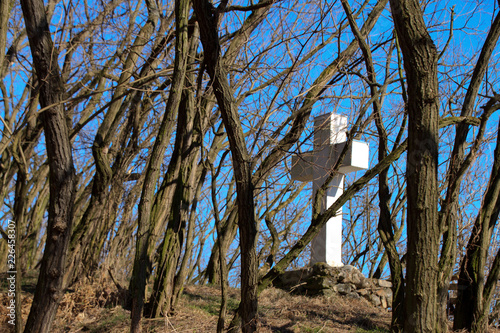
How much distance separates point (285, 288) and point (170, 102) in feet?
13.4

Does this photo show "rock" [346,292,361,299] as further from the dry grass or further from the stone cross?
the stone cross

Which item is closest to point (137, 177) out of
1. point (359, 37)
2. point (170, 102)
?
point (170, 102)

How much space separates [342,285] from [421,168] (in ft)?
12.9

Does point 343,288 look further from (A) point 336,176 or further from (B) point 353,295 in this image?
(A) point 336,176

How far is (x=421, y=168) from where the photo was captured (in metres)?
2.79

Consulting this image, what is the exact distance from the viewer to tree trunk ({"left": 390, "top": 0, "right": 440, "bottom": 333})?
279cm

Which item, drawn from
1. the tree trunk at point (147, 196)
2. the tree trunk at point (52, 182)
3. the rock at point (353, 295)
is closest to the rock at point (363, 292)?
the rock at point (353, 295)

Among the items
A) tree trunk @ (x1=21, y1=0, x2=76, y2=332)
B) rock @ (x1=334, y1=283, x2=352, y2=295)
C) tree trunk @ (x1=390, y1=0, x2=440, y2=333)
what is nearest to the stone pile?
rock @ (x1=334, y1=283, x2=352, y2=295)

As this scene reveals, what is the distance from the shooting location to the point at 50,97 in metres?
3.45

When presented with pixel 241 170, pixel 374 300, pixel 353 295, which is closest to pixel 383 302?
pixel 374 300

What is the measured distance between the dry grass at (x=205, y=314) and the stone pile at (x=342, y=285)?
0.16 m

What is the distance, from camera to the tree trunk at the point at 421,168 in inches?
110

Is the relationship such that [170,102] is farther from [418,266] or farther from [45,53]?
[418,266]

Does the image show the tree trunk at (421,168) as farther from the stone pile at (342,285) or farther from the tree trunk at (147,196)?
the stone pile at (342,285)
